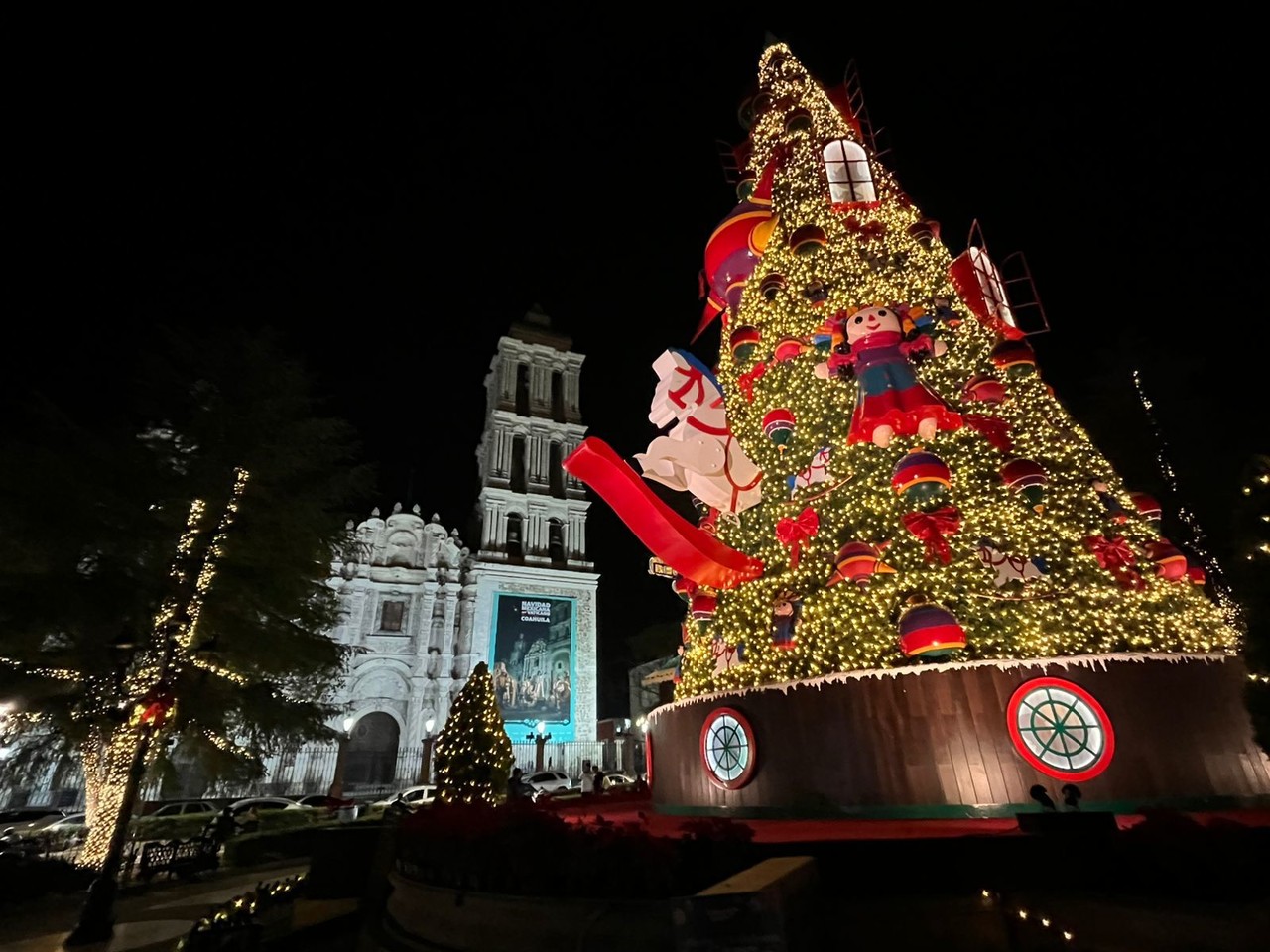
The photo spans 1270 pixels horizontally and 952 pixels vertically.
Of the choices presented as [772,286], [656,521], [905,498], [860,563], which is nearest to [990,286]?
[772,286]

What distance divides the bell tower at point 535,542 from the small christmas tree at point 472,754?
1970 centimetres

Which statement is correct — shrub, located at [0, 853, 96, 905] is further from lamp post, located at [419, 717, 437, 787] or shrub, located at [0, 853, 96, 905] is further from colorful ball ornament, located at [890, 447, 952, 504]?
lamp post, located at [419, 717, 437, 787]

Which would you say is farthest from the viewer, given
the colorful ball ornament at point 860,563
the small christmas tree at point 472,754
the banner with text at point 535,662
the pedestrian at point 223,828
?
the banner with text at point 535,662

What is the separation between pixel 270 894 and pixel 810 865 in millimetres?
5544

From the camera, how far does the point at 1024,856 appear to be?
453cm

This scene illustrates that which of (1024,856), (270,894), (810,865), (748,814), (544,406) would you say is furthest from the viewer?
(544,406)

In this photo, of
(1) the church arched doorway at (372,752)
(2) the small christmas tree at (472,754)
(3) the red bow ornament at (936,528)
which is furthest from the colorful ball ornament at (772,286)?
(1) the church arched doorway at (372,752)

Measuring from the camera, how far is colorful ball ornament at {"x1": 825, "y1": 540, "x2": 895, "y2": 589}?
7.23 metres

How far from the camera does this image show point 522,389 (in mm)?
38719

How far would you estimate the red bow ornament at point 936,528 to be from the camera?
736 centimetres

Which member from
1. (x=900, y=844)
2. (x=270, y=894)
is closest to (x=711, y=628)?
(x=900, y=844)

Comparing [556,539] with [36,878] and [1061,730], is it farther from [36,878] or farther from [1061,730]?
[1061,730]

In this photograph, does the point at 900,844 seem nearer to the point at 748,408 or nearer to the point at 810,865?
the point at 810,865

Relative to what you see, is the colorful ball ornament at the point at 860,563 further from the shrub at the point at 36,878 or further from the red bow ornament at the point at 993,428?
the shrub at the point at 36,878
